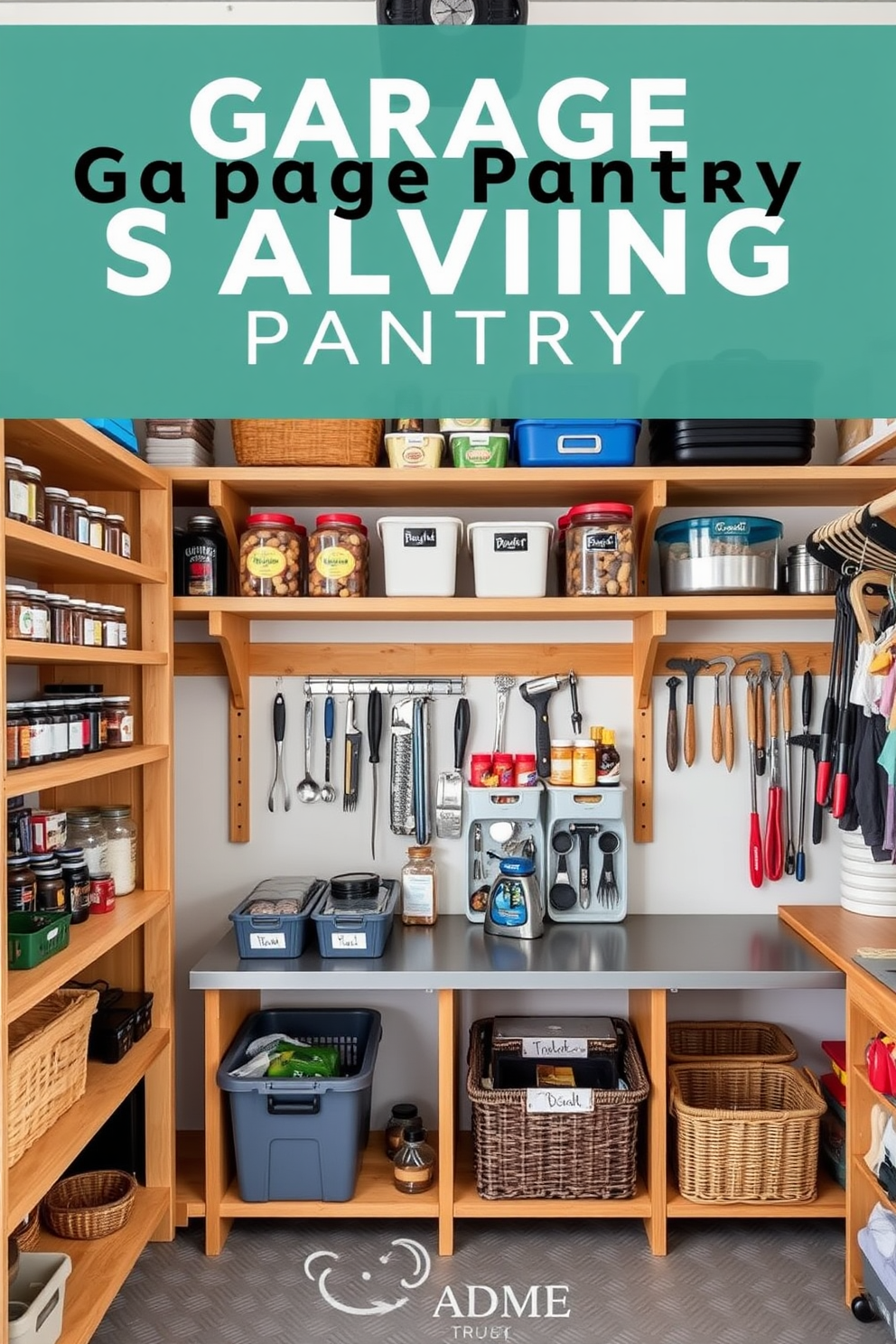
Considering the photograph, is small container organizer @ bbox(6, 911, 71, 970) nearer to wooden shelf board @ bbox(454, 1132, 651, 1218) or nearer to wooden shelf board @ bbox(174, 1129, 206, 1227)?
wooden shelf board @ bbox(174, 1129, 206, 1227)

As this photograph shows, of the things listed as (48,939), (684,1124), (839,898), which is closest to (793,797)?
(839,898)

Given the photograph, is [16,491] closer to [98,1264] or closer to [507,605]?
[507,605]

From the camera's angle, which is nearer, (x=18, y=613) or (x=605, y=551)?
(x=18, y=613)

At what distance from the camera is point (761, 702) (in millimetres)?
2754

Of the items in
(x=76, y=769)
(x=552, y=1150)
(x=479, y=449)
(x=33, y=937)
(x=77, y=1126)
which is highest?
(x=479, y=449)

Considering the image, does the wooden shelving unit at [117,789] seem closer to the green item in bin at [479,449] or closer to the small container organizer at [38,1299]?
the small container organizer at [38,1299]

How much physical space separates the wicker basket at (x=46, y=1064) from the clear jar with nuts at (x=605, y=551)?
1495 millimetres

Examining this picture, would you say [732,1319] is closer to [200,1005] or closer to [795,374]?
[200,1005]

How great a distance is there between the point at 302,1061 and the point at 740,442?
1.89 m

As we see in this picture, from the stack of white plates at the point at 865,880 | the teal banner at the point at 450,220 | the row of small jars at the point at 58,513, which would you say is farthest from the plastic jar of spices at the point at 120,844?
the stack of white plates at the point at 865,880

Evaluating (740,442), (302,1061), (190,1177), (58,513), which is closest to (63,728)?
(58,513)

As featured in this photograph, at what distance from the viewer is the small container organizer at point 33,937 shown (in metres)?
1.75

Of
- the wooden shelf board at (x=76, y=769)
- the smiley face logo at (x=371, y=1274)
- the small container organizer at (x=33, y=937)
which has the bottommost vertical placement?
the smiley face logo at (x=371, y=1274)

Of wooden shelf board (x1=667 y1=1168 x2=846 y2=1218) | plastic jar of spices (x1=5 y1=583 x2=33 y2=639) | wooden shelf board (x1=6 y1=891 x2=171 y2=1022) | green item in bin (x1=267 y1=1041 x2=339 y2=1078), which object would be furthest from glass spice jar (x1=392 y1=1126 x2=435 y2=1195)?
plastic jar of spices (x1=5 y1=583 x2=33 y2=639)
